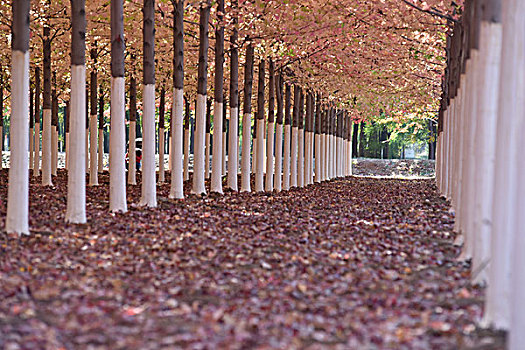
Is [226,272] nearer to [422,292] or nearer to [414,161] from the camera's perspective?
[422,292]

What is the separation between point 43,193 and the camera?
15.6 m

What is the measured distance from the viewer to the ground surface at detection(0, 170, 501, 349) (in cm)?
533

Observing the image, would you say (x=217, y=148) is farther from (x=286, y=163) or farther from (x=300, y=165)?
(x=300, y=165)

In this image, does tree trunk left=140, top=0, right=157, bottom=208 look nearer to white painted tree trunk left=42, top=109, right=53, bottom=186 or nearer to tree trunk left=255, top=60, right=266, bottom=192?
white painted tree trunk left=42, top=109, right=53, bottom=186

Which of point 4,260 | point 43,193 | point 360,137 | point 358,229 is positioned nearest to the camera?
point 4,260

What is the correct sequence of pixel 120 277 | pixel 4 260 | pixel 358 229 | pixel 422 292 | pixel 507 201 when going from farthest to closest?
pixel 358 229 → pixel 4 260 → pixel 120 277 → pixel 422 292 → pixel 507 201

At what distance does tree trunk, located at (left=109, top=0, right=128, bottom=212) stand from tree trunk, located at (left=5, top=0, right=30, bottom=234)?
9.99 ft

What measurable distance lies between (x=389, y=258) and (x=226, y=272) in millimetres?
2388

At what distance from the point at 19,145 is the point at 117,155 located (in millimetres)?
3210

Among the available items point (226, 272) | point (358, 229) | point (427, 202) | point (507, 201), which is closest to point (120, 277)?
point (226, 272)

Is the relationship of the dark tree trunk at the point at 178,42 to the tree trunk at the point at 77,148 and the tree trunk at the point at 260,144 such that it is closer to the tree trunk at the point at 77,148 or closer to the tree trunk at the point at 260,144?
Result: the tree trunk at the point at 77,148

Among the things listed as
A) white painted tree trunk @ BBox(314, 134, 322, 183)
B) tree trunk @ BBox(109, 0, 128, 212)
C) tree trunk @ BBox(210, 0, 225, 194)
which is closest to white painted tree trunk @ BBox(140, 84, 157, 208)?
tree trunk @ BBox(109, 0, 128, 212)

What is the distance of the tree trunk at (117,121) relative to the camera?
12836 millimetres

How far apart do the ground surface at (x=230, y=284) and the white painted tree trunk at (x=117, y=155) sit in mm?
410
